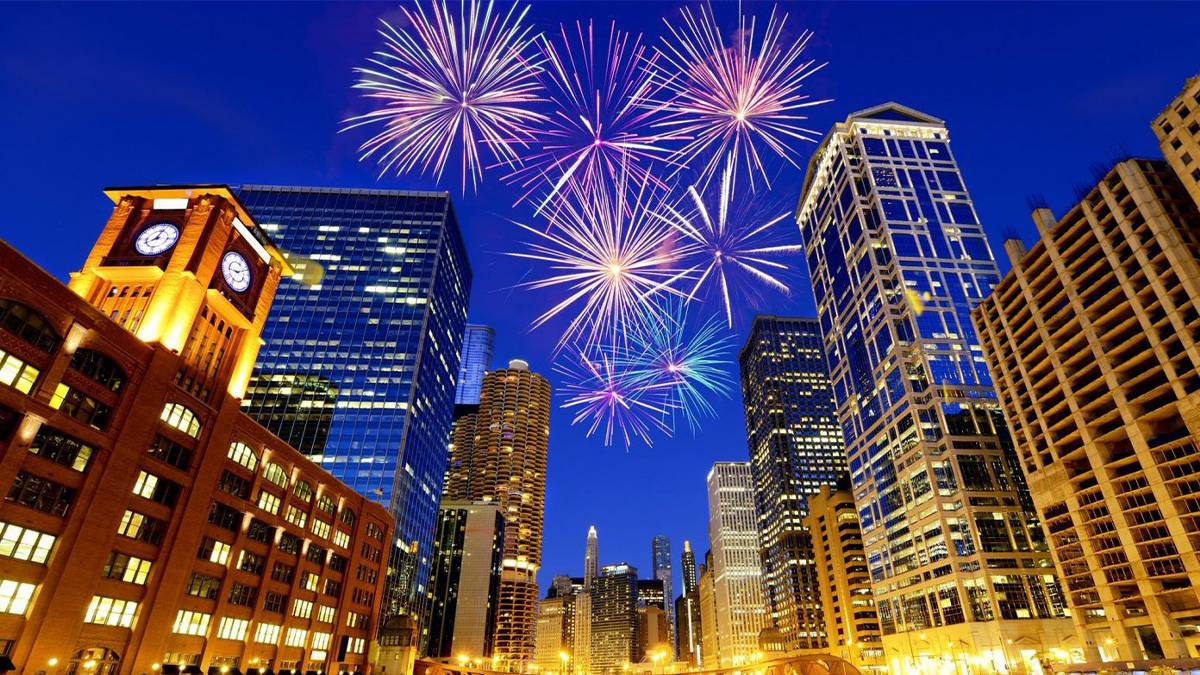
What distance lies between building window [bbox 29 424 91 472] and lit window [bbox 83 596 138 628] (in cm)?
887

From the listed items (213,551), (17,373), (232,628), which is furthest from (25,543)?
(232,628)

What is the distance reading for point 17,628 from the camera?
33.5m

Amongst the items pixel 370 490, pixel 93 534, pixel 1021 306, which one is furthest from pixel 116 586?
pixel 1021 306

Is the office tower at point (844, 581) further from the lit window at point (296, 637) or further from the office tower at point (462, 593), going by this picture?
the lit window at point (296, 637)

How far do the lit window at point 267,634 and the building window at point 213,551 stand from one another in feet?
27.8

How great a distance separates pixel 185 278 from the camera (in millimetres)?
52469

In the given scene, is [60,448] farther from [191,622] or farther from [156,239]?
[156,239]

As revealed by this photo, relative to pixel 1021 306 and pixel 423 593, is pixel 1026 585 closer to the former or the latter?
pixel 1021 306

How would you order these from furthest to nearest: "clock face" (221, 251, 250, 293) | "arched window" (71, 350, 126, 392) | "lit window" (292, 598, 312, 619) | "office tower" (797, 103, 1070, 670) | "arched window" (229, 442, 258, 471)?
"office tower" (797, 103, 1070, 670), "lit window" (292, 598, 312, 619), "clock face" (221, 251, 250, 293), "arched window" (229, 442, 258, 471), "arched window" (71, 350, 126, 392)

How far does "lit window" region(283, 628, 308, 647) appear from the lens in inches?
2378

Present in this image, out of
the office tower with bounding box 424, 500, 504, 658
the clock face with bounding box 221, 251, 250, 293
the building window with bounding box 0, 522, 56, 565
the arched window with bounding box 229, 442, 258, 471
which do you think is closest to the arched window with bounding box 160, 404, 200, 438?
the arched window with bounding box 229, 442, 258, 471

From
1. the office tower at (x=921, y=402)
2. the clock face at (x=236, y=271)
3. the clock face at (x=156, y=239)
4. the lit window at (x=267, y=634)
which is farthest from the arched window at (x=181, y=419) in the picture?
the office tower at (x=921, y=402)

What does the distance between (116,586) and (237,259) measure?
3222 centimetres

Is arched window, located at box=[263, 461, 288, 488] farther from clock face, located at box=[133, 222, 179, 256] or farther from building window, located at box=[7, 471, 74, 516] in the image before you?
clock face, located at box=[133, 222, 179, 256]
